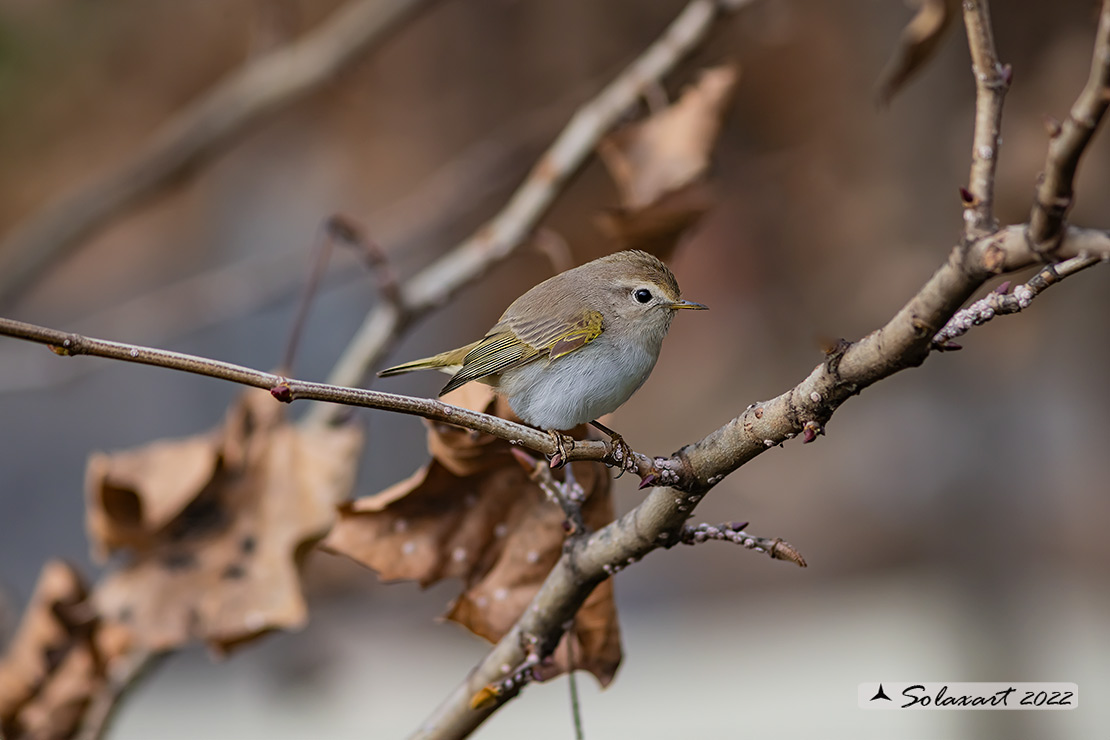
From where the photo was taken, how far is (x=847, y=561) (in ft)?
8.16

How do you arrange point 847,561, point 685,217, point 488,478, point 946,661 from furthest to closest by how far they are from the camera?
point 847,561 < point 946,661 < point 685,217 < point 488,478

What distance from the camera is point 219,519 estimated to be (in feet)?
3.31

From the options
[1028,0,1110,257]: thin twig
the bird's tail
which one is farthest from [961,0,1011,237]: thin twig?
the bird's tail

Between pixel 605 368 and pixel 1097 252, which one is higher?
pixel 605 368

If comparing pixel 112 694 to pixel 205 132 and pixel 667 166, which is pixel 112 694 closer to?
pixel 667 166

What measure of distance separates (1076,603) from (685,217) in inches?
69.6

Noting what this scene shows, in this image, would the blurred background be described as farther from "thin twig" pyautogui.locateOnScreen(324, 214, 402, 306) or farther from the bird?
the bird

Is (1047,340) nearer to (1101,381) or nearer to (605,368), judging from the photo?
(1101,381)

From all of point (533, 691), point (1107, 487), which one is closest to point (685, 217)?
point (533, 691)

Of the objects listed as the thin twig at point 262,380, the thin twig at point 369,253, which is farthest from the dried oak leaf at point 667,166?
the thin twig at point 262,380

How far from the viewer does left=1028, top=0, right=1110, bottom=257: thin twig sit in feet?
1.01

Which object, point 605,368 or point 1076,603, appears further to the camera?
point 1076,603

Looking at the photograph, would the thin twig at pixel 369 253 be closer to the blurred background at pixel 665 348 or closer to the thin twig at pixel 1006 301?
the thin twig at pixel 1006 301

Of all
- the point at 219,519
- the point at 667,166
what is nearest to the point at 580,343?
the point at 667,166
